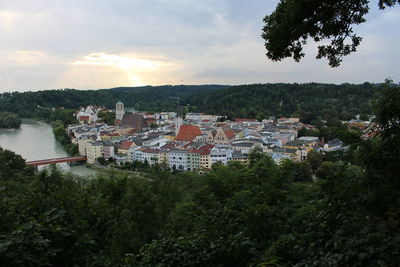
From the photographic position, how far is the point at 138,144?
18.8 meters

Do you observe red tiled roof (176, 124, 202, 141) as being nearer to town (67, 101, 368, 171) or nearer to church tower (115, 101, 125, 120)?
town (67, 101, 368, 171)

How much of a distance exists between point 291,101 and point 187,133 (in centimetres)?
1730

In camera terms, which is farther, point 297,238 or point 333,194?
point 297,238

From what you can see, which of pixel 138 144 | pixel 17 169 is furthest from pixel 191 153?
pixel 17 169

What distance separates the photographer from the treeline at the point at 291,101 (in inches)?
1199

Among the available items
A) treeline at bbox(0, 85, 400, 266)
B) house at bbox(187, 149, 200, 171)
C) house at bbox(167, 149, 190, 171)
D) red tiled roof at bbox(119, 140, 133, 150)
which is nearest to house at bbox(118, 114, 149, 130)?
Result: red tiled roof at bbox(119, 140, 133, 150)

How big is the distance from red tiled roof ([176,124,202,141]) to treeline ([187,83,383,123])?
34.8 feet

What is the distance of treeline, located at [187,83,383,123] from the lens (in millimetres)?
30462

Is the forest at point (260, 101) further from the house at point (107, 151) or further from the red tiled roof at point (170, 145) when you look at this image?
the house at point (107, 151)

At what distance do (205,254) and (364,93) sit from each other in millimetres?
35143

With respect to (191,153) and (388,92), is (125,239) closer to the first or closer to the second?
(388,92)

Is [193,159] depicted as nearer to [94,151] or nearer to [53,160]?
[94,151]

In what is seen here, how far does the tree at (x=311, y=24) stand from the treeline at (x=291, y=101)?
2625 cm

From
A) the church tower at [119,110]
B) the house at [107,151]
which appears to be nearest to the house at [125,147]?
the house at [107,151]
